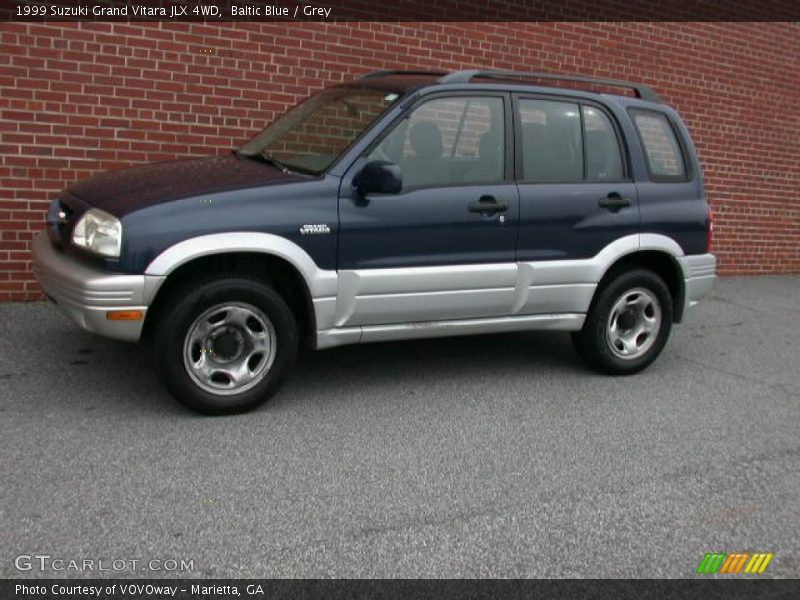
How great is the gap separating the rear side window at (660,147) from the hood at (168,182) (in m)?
2.62

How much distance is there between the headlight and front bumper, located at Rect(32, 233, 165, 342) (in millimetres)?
115

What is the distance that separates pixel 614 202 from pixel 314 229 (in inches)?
85.8

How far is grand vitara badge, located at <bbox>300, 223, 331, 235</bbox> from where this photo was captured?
482 centimetres

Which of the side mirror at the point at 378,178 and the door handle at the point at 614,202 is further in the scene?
the door handle at the point at 614,202

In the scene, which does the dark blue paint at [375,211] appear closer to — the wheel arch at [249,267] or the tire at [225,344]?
the wheel arch at [249,267]

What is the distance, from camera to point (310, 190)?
4.87m

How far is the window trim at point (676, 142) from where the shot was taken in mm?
6113

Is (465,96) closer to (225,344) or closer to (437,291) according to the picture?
(437,291)

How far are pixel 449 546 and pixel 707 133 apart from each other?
8.83m
